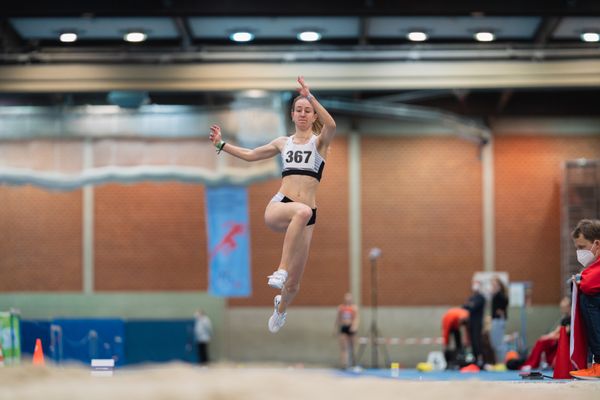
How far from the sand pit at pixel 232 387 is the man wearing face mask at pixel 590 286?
1805 millimetres

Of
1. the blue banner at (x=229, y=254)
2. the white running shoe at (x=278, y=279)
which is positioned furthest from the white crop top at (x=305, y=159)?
the blue banner at (x=229, y=254)

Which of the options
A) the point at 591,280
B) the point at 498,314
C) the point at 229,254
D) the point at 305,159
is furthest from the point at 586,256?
the point at 229,254

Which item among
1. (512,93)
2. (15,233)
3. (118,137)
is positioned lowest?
(15,233)

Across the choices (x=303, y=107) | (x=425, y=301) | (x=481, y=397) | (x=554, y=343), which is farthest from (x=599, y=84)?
(x=481, y=397)

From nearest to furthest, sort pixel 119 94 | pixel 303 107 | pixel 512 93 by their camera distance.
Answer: pixel 303 107
pixel 119 94
pixel 512 93

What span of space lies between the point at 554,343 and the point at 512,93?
12.4m

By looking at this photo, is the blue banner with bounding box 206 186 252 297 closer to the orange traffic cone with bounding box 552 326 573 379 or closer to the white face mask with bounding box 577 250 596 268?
the orange traffic cone with bounding box 552 326 573 379

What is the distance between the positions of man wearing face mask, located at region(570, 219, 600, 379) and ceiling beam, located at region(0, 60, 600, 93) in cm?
861

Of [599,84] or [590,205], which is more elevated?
[599,84]

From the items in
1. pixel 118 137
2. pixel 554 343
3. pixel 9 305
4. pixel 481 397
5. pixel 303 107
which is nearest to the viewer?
pixel 481 397

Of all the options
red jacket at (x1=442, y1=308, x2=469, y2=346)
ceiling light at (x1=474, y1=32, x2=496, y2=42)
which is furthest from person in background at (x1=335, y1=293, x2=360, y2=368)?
ceiling light at (x1=474, y1=32, x2=496, y2=42)

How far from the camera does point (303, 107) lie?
8531mm

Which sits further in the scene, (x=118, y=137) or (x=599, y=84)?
(x=118, y=137)

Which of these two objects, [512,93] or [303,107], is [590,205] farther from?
[303,107]
